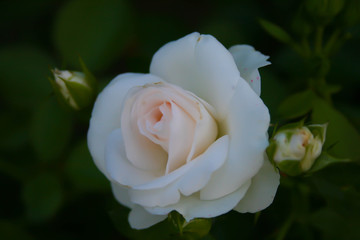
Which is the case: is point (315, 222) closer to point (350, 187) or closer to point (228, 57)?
point (350, 187)

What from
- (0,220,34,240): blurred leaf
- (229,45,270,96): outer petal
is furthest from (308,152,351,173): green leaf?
(0,220,34,240): blurred leaf

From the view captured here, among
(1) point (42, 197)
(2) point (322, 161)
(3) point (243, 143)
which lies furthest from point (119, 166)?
(1) point (42, 197)

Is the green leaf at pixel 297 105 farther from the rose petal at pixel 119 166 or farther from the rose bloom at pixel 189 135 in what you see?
the rose petal at pixel 119 166

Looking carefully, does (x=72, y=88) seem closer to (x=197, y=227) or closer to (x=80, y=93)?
(x=80, y=93)

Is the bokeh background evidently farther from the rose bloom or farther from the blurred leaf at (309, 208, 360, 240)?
the rose bloom

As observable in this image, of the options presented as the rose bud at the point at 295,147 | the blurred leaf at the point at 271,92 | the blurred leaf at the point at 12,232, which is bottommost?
the blurred leaf at the point at 12,232

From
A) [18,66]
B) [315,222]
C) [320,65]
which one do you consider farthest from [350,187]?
[18,66]

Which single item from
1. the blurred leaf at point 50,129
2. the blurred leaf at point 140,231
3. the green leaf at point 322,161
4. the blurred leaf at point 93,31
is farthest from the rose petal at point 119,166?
the blurred leaf at point 93,31
